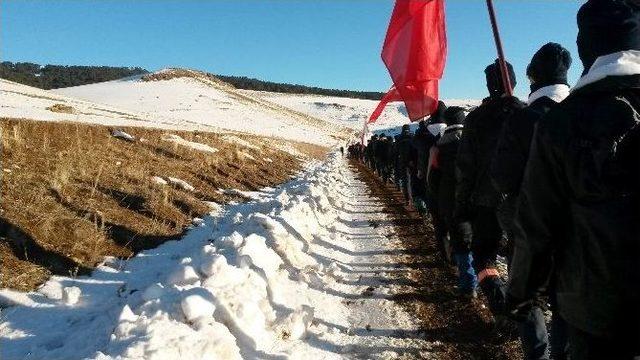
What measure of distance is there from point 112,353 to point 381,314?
2575mm

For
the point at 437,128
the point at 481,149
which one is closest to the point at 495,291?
the point at 481,149

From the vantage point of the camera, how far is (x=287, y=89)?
161 metres

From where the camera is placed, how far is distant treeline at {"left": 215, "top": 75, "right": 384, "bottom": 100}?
497ft

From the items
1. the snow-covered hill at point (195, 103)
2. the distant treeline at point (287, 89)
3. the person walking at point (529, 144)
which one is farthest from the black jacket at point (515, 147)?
the distant treeline at point (287, 89)

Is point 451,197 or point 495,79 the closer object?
point 495,79

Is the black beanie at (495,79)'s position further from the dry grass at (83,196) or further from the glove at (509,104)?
the dry grass at (83,196)

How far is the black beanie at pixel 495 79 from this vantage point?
14.6 ft

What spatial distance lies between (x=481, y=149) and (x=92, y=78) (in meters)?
145

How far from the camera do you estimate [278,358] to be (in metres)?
3.60

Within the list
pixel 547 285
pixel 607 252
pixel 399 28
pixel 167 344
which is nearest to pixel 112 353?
pixel 167 344

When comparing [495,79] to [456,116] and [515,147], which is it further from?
[515,147]

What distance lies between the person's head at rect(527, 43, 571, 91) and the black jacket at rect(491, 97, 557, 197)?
169 mm

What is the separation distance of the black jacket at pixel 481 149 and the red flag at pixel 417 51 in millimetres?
1831

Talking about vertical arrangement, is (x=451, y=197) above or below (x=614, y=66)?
below
